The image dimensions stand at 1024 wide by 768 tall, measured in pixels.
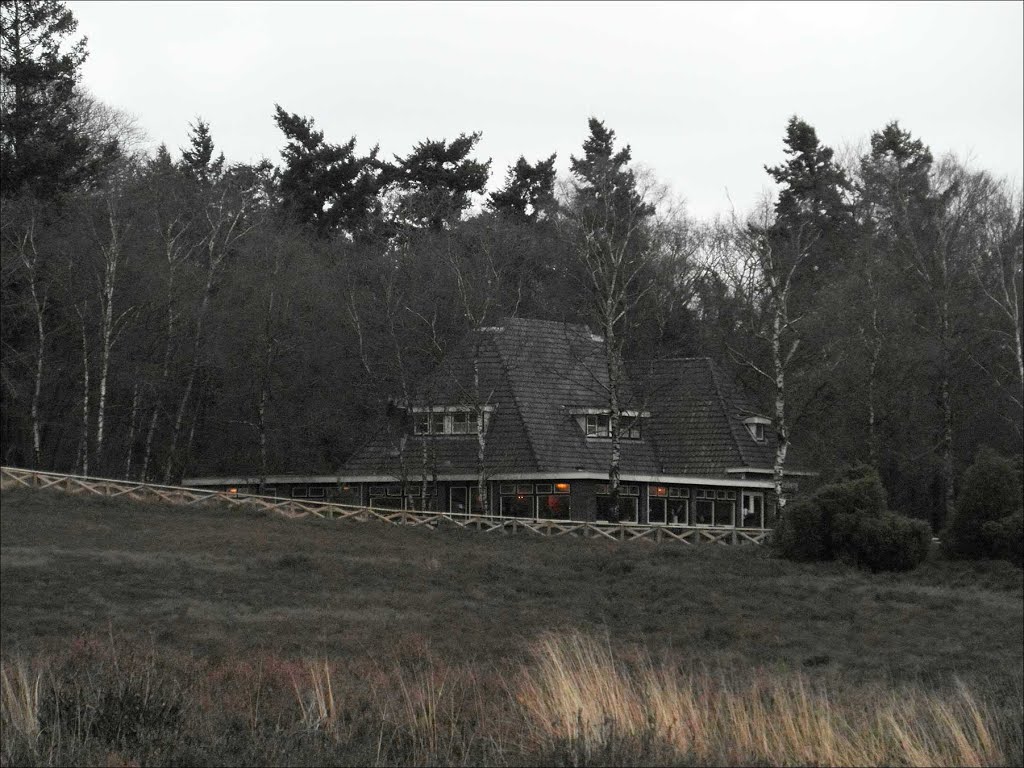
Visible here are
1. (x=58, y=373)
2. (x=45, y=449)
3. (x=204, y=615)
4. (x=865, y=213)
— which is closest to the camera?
(x=204, y=615)

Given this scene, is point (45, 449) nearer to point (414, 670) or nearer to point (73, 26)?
point (73, 26)

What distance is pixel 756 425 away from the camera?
51312 millimetres

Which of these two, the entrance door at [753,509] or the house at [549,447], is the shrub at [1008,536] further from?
the entrance door at [753,509]

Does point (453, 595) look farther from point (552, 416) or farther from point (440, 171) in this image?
point (440, 171)

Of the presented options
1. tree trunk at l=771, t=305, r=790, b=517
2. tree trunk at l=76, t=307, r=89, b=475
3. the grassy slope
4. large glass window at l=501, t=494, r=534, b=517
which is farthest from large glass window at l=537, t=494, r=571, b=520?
tree trunk at l=76, t=307, r=89, b=475

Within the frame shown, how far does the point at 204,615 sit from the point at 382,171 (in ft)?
164

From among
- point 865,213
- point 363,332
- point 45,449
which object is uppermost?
point 865,213

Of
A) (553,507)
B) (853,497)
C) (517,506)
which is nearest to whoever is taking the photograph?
(853,497)

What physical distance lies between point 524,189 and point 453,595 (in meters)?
48.5

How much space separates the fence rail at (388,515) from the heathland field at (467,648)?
119 centimetres

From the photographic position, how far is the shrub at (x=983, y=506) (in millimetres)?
35938

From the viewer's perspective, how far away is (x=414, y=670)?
1702 cm

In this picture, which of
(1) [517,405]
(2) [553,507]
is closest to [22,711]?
(2) [553,507]

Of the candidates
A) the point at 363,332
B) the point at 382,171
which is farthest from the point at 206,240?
the point at 382,171
